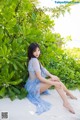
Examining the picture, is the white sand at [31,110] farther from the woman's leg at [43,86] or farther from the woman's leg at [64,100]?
the woman's leg at [43,86]

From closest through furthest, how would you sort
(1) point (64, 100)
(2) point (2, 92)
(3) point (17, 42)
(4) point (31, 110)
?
(4) point (31, 110), (1) point (64, 100), (2) point (2, 92), (3) point (17, 42)

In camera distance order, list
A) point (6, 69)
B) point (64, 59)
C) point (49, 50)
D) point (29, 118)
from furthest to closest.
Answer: point (64, 59) → point (49, 50) → point (6, 69) → point (29, 118)

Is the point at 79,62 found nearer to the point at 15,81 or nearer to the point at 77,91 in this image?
the point at 77,91

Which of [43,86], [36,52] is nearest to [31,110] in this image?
[43,86]

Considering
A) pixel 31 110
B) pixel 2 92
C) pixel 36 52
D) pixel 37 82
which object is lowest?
pixel 31 110

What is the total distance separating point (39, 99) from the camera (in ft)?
18.9

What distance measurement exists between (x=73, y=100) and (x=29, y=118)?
3.31ft

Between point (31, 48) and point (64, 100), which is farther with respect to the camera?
point (31, 48)

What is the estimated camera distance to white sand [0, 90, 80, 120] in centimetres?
533

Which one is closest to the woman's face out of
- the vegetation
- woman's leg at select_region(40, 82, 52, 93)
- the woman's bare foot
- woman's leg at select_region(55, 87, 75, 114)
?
the vegetation

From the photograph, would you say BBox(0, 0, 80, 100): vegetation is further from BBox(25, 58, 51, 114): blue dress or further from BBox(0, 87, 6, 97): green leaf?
BBox(25, 58, 51, 114): blue dress

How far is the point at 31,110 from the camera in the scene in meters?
5.49

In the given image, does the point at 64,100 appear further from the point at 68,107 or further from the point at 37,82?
the point at 37,82

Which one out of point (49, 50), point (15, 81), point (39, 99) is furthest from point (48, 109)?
point (49, 50)
